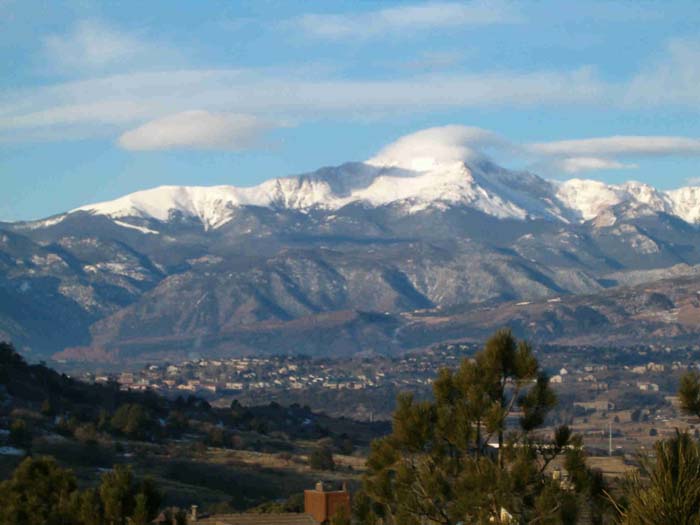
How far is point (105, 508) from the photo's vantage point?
44.6m

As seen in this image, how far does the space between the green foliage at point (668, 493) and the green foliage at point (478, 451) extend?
8790 millimetres

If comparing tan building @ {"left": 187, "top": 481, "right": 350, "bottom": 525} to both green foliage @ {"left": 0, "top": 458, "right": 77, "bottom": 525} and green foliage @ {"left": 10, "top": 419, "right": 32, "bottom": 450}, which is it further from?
green foliage @ {"left": 10, "top": 419, "right": 32, "bottom": 450}

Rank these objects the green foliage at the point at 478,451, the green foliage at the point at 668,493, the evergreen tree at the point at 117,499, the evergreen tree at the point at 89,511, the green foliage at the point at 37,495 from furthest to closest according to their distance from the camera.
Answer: the green foliage at the point at 37,495
the evergreen tree at the point at 89,511
the evergreen tree at the point at 117,499
the green foliage at the point at 478,451
the green foliage at the point at 668,493

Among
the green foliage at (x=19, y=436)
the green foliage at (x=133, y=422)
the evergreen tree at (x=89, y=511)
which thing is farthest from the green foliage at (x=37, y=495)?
the green foliage at (x=133, y=422)

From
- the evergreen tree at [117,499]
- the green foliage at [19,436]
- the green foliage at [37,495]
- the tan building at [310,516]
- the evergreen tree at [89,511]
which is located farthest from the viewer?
the green foliage at [19,436]

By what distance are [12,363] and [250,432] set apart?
3052 cm

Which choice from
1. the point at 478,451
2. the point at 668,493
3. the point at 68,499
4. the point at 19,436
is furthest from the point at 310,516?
the point at 19,436

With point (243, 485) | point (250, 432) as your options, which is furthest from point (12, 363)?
point (243, 485)

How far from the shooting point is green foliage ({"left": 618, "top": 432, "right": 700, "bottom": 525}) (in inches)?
877

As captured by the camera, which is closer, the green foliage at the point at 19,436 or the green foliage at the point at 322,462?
the green foliage at the point at 19,436

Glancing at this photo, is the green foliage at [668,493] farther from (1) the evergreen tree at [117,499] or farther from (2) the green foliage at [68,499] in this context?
(1) the evergreen tree at [117,499]

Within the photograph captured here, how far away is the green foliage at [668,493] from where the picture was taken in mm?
22281

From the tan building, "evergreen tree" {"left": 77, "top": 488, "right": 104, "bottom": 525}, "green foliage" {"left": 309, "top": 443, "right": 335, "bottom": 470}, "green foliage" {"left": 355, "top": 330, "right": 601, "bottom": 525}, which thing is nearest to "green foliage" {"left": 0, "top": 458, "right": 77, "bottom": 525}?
"evergreen tree" {"left": 77, "top": 488, "right": 104, "bottom": 525}

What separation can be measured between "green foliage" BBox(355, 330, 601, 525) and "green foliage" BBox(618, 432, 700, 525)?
8790mm
